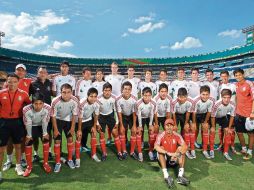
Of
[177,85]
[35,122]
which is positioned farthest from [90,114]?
[177,85]

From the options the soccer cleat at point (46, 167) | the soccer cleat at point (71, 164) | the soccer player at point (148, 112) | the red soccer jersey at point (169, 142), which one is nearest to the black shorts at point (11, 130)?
the soccer cleat at point (46, 167)

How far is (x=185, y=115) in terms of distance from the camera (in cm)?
676

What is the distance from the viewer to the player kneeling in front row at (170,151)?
4906 millimetres

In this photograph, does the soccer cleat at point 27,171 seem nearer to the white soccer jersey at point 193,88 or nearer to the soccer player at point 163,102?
the soccer player at point 163,102

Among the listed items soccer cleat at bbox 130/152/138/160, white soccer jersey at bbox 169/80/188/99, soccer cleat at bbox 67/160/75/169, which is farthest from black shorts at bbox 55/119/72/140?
white soccer jersey at bbox 169/80/188/99

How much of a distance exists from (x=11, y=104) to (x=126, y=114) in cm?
278

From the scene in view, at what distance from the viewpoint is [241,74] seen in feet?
21.9

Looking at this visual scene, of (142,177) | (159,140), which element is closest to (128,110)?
(159,140)

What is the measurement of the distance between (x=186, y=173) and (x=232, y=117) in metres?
2.24

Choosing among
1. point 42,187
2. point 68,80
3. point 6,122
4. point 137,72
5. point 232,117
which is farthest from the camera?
point 137,72

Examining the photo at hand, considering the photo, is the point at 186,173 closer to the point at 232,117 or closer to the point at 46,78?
the point at 232,117

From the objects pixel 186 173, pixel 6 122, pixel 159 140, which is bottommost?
pixel 186 173

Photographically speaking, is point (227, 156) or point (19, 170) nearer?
point (19, 170)

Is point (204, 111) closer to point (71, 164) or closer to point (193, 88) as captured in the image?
point (193, 88)
